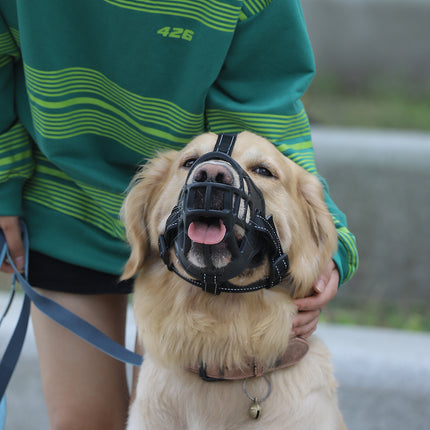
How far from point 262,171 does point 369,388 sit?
179cm

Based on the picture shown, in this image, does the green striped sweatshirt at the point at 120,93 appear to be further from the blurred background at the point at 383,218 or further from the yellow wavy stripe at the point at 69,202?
the blurred background at the point at 383,218

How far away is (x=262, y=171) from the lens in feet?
6.11

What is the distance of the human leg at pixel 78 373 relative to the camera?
212 cm

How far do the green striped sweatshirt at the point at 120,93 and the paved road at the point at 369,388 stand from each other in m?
1.34

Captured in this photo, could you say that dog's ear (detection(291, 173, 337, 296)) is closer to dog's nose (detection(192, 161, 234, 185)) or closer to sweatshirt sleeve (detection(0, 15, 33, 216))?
dog's nose (detection(192, 161, 234, 185))

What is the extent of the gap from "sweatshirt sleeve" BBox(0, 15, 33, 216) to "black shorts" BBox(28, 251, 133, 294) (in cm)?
22

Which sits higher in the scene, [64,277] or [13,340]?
[64,277]

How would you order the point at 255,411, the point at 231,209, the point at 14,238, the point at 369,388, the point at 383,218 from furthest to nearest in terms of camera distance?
the point at 383,218 < the point at 369,388 < the point at 14,238 < the point at 255,411 < the point at 231,209

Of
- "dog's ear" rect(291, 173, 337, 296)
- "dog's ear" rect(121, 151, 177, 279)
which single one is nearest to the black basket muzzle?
"dog's ear" rect(291, 173, 337, 296)

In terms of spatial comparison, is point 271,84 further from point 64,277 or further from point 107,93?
point 64,277

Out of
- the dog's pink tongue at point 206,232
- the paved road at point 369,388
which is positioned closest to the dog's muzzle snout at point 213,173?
the dog's pink tongue at point 206,232

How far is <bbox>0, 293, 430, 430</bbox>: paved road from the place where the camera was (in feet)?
10.1

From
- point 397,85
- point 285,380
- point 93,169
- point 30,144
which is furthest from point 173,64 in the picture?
point 397,85

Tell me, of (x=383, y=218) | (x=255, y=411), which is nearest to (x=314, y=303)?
(x=255, y=411)
